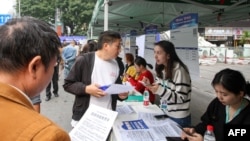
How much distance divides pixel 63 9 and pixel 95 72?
120ft

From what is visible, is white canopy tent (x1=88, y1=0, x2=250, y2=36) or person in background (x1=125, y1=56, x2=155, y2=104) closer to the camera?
white canopy tent (x1=88, y1=0, x2=250, y2=36)

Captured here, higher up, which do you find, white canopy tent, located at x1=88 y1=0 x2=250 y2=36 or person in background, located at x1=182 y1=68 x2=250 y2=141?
white canopy tent, located at x1=88 y1=0 x2=250 y2=36

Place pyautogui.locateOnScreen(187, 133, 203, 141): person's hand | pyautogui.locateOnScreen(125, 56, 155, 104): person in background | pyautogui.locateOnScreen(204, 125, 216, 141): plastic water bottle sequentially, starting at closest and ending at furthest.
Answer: pyautogui.locateOnScreen(204, 125, 216, 141): plastic water bottle → pyautogui.locateOnScreen(187, 133, 203, 141): person's hand → pyautogui.locateOnScreen(125, 56, 155, 104): person in background

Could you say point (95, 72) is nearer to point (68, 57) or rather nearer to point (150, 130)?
point (150, 130)

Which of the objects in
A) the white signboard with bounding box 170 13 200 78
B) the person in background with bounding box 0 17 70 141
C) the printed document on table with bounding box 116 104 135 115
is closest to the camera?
the person in background with bounding box 0 17 70 141

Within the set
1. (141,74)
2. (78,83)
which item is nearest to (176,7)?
(141,74)

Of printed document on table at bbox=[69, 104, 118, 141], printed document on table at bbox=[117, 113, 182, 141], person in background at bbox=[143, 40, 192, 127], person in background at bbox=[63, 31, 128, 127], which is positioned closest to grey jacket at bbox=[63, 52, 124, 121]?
person in background at bbox=[63, 31, 128, 127]

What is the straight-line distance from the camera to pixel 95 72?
2699 millimetres

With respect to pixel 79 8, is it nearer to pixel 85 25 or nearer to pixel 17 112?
pixel 85 25

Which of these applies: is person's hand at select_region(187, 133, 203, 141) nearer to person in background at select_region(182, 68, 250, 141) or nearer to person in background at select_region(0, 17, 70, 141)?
person in background at select_region(182, 68, 250, 141)

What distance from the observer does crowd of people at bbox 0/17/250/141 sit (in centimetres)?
78

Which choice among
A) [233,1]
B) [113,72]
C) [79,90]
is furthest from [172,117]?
[233,1]

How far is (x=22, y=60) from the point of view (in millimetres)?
894

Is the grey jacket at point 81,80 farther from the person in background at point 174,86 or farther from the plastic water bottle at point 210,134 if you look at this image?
the plastic water bottle at point 210,134
